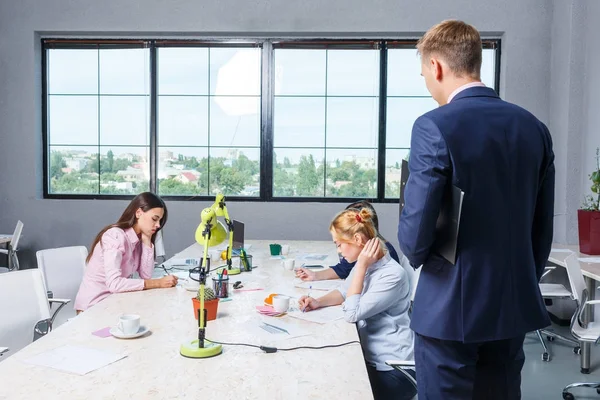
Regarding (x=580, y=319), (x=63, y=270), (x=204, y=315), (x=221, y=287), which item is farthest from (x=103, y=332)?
(x=580, y=319)

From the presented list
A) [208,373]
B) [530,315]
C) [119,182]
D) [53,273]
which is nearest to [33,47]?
[119,182]

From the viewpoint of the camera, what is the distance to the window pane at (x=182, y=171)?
19.9ft

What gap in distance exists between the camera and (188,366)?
1.71m

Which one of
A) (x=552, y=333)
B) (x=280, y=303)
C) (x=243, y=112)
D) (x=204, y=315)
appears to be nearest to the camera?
(x=204, y=315)

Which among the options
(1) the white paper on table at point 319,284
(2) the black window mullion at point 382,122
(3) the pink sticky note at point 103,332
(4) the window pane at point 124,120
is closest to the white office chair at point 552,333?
(1) the white paper on table at point 319,284

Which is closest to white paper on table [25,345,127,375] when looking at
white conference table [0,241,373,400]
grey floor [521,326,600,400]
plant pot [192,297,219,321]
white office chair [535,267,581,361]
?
white conference table [0,241,373,400]

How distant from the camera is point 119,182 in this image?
6.11 metres

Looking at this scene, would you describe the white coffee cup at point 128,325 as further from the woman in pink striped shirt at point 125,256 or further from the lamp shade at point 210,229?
the woman in pink striped shirt at point 125,256

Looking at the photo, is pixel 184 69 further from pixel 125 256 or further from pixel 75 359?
pixel 75 359

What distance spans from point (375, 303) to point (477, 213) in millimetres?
891

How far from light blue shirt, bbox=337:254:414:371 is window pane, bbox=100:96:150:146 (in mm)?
4141

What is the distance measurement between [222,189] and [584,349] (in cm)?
362

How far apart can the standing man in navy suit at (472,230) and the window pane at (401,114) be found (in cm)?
436

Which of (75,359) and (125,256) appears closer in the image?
(75,359)
